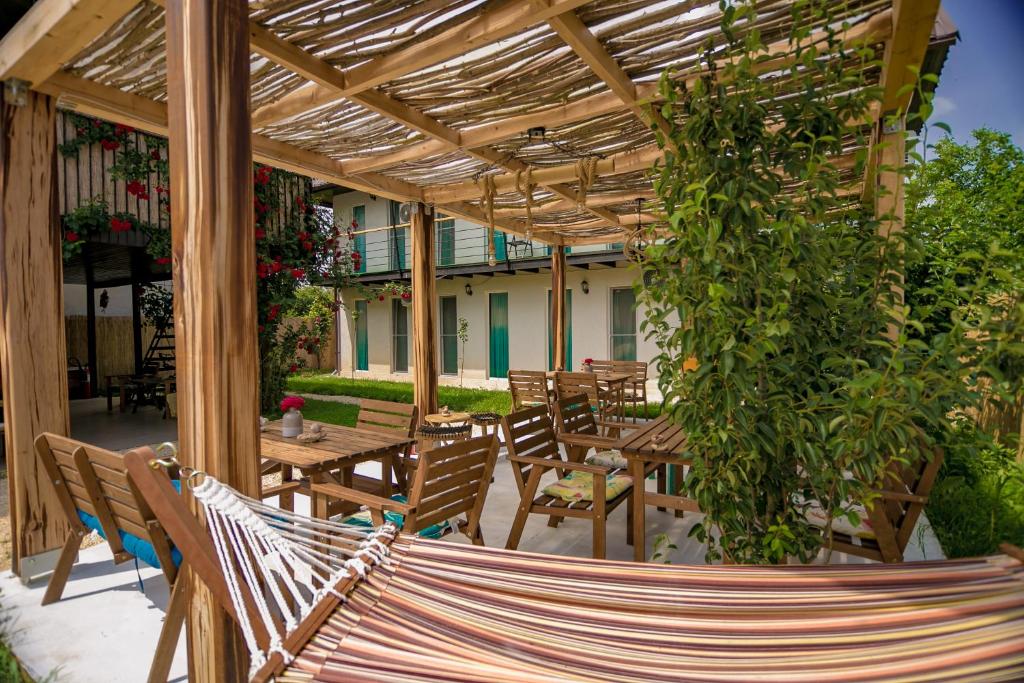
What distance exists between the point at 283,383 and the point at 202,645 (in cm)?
739

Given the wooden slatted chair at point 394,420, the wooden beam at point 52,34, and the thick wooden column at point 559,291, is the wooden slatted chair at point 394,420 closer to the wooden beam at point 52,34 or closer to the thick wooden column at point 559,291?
the wooden beam at point 52,34

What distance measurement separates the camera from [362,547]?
141cm

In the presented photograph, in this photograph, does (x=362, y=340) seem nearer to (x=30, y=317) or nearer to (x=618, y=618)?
(x=30, y=317)

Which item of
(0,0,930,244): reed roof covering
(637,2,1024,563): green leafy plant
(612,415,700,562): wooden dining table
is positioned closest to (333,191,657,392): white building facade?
(0,0,930,244): reed roof covering

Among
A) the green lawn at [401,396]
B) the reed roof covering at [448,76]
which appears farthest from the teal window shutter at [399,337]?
the reed roof covering at [448,76]

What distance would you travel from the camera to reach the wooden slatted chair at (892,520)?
6.93 ft

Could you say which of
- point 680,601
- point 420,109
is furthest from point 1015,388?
point 420,109

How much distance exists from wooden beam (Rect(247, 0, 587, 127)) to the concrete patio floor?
8.87 feet

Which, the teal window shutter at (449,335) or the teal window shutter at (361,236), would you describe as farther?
the teal window shutter at (361,236)

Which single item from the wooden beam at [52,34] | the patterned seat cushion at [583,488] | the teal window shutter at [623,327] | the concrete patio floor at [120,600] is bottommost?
the concrete patio floor at [120,600]

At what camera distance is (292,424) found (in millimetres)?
3301

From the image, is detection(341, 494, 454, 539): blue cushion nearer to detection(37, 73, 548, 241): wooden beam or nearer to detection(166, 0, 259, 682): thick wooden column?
detection(166, 0, 259, 682): thick wooden column

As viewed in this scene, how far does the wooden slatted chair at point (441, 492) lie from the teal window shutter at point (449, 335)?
413 inches

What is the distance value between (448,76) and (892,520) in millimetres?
3342
